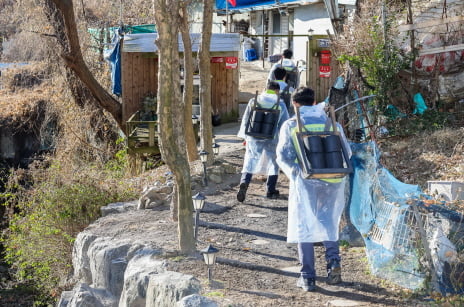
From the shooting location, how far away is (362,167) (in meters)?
6.68

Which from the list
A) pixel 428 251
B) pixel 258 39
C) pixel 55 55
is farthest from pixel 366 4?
pixel 258 39

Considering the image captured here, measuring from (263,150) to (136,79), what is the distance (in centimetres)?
877

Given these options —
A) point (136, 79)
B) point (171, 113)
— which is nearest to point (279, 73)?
point (171, 113)

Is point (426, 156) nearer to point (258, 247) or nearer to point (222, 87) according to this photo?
point (258, 247)

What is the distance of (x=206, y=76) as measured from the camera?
11.0m

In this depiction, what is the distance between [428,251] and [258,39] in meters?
21.5

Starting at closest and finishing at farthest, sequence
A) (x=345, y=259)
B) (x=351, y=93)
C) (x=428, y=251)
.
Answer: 1. (x=428, y=251)
2. (x=345, y=259)
3. (x=351, y=93)

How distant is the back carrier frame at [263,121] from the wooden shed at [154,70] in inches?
295

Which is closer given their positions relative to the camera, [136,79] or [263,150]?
[263,150]

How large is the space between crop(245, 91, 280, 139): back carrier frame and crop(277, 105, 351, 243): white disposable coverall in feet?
9.25

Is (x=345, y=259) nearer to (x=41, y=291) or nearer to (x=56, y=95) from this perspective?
(x=41, y=291)

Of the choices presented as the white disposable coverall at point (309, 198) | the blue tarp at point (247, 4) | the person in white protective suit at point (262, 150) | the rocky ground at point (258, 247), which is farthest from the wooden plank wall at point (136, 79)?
the white disposable coverall at point (309, 198)

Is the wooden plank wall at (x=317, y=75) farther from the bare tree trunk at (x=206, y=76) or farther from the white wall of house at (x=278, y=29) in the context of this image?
the white wall of house at (x=278, y=29)

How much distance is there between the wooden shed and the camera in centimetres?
1582
